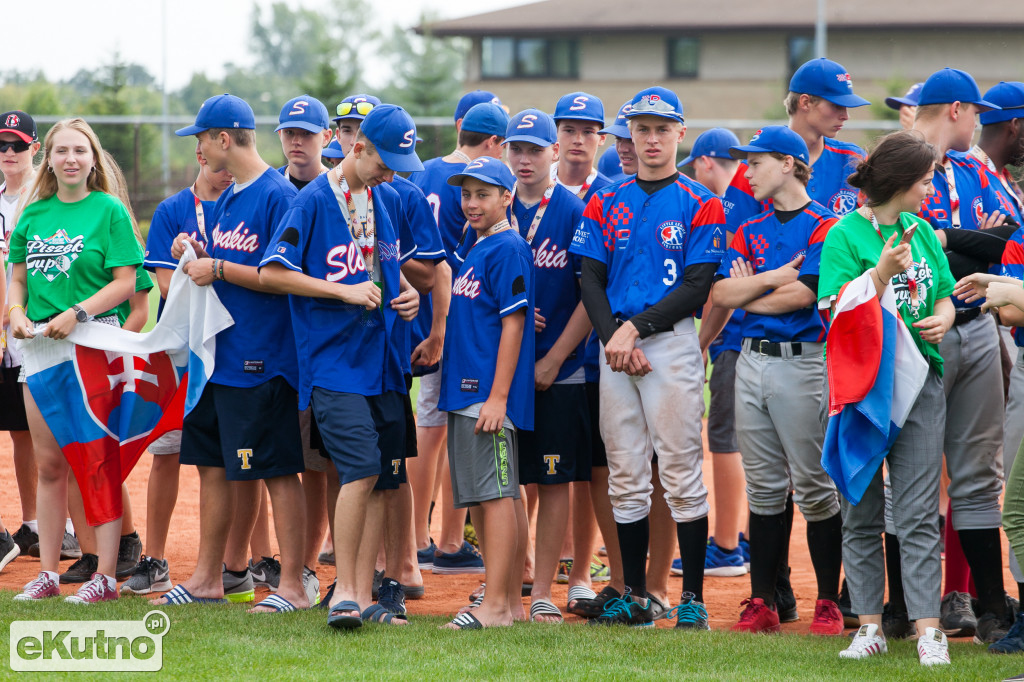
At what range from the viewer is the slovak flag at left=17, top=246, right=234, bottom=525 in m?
5.63

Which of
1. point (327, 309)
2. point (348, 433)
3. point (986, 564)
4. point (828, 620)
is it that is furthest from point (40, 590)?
point (986, 564)

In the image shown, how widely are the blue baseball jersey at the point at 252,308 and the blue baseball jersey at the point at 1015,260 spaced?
3273 mm

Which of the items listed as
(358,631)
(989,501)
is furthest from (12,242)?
(989,501)

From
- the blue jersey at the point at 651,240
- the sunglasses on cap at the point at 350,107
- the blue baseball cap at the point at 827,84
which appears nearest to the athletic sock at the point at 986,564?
the blue jersey at the point at 651,240

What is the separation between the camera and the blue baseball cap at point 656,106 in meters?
5.31

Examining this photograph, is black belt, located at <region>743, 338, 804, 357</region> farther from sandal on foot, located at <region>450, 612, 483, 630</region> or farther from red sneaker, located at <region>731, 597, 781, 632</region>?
sandal on foot, located at <region>450, 612, 483, 630</region>

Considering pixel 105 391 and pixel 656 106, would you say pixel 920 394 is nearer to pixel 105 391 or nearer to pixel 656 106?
pixel 656 106

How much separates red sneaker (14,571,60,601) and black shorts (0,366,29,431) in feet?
4.61

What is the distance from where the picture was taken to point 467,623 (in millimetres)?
5070

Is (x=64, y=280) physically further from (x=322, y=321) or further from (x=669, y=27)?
(x=669, y=27)

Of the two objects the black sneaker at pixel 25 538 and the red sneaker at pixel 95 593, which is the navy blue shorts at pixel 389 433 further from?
the black sneaker at pixel 25 538

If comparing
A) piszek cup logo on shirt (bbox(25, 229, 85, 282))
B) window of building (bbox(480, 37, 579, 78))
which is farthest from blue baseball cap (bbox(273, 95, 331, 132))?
window of building (bbox(480, 37, 579, 78))

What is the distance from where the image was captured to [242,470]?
17.4 feet

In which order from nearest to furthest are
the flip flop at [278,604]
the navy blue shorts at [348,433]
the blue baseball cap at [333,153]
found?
the navy blue shorts at [348,433] < the flip flop at [278,604] < the blue baseball cap at [333,153]
